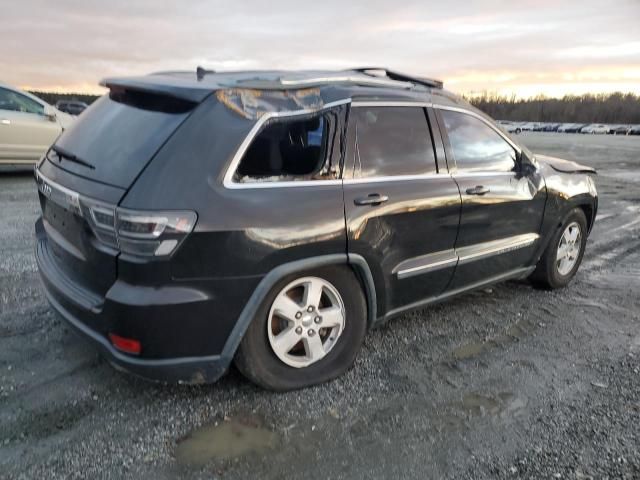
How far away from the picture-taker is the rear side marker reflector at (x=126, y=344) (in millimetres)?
2666

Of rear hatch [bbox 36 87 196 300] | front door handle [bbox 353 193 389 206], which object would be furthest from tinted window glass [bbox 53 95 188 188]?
front door handle [bbox 353 193 389 206]

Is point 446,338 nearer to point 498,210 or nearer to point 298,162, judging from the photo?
point 498,210

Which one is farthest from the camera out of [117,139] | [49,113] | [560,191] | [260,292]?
[49,113]

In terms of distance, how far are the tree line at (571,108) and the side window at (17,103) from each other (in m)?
99.8

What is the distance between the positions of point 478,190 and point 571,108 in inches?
4799

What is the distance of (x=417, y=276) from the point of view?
3.58 meters

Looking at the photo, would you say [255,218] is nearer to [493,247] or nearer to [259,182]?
[259,182]

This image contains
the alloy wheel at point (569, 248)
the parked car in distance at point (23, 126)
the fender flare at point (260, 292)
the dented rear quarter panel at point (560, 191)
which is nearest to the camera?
the fender flare at point (260, 292)

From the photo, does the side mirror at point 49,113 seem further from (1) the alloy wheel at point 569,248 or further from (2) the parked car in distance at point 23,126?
(1) the alloy wheel at point 569,248

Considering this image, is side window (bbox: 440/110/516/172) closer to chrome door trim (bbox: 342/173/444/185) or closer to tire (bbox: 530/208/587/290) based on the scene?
chrome door trim (bbox: 342/173/444/185)

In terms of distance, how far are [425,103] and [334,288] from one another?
1.47m

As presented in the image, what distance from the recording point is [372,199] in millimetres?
3217

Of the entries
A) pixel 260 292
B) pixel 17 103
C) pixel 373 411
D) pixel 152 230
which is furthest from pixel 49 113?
pixel 373 411

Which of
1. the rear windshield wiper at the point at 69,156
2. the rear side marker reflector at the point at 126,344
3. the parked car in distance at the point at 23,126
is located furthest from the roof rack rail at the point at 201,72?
the parked car in distance at the point at 23,126
